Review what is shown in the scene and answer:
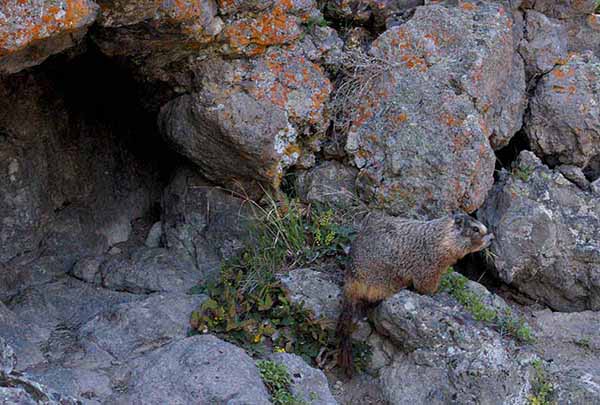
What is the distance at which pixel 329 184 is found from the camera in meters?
6.81

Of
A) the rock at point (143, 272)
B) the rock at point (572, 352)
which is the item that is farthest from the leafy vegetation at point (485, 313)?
the rock at point (143, 272)

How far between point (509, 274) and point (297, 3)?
110 inches

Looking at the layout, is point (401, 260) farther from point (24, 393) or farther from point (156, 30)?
point (24, 393)

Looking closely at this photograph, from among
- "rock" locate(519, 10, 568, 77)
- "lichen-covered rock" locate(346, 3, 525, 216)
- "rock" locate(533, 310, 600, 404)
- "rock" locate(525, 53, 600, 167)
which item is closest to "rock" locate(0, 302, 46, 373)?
"lichen-covered rock" locate(346, 3, 525, 216)

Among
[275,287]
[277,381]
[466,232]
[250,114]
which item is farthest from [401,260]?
[250,114]

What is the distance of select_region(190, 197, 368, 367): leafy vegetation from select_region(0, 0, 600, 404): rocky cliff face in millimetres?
156

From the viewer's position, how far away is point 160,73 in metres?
6.42

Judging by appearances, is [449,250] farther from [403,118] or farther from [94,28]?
[94,28]

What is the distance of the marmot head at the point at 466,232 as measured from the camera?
5.91m

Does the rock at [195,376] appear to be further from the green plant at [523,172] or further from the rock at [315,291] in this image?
the green plant at [523,172]

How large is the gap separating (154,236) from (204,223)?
1.92 feet

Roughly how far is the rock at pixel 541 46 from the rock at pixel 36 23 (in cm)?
391

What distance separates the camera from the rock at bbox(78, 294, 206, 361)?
5648mm

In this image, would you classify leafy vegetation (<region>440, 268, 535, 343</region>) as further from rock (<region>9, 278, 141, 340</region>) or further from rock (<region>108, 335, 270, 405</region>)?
Result: rock (<region>9, 278, 141, 340</region>)
